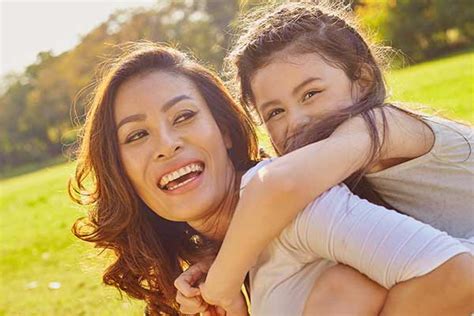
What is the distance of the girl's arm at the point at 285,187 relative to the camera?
2516 mm

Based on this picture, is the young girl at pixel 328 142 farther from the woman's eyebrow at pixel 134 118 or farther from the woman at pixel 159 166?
the woman's eyebrow at pixel 134 118

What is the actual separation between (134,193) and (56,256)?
5234mm

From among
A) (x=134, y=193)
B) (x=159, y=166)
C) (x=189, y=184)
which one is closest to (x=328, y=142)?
(x=189, y=184)

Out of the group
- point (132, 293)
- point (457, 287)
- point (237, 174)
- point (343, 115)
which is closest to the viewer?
point (457, 287)

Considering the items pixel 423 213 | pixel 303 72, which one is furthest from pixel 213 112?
pixel 423 213

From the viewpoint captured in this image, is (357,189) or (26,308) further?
(26,308)

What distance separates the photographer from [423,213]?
3.03 m

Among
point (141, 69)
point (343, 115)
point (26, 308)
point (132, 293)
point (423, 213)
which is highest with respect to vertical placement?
point (141, 69)

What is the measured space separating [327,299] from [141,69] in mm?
1402

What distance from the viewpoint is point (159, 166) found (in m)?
3.30

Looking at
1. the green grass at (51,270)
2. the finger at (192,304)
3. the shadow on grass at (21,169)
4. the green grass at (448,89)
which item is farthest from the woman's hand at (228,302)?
the shadow on grass at (21,169)

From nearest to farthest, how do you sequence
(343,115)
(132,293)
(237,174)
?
(343,115) < (237,174) < (132,293)

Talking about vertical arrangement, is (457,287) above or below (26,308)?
above

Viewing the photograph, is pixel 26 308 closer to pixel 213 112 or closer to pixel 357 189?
pixel 213 112
